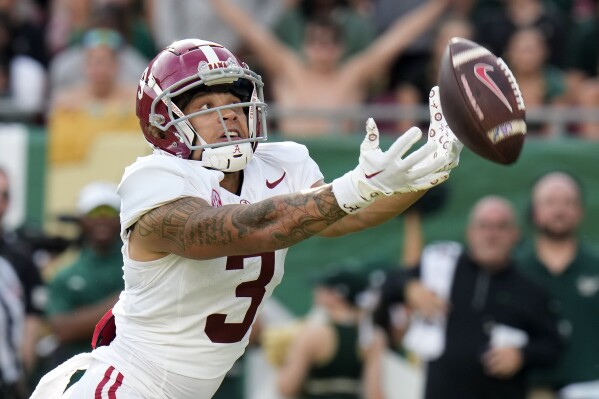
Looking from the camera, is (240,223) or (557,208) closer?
(240,223)

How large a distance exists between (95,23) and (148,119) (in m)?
5.08

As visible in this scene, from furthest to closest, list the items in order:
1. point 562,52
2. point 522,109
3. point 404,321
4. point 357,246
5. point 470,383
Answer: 1. point 562,52
2. point 357,246
3. point 404,321
4. point 470,383
5. point 522,109

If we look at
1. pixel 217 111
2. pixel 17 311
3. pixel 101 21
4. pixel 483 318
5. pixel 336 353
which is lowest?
pixel 336 353

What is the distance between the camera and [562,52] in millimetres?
9211

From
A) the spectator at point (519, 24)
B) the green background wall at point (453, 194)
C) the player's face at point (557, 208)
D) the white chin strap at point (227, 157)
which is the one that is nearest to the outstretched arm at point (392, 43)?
the spectator at point (519, 24)

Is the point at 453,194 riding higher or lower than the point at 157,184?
lower

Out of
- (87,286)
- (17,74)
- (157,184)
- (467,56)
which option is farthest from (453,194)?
(157,184)

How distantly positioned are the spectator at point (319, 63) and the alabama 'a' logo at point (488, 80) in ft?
14.3

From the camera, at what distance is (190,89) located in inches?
173

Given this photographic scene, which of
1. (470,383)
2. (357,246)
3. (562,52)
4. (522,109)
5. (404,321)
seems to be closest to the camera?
(522,109)

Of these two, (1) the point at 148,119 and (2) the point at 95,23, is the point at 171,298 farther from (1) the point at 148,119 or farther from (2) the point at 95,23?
(2) the point at 95,23

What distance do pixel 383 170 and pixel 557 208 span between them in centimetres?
424

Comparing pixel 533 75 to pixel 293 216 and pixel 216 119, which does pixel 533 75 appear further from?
pixel 293 216

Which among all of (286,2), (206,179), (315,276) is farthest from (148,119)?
(286,2)
